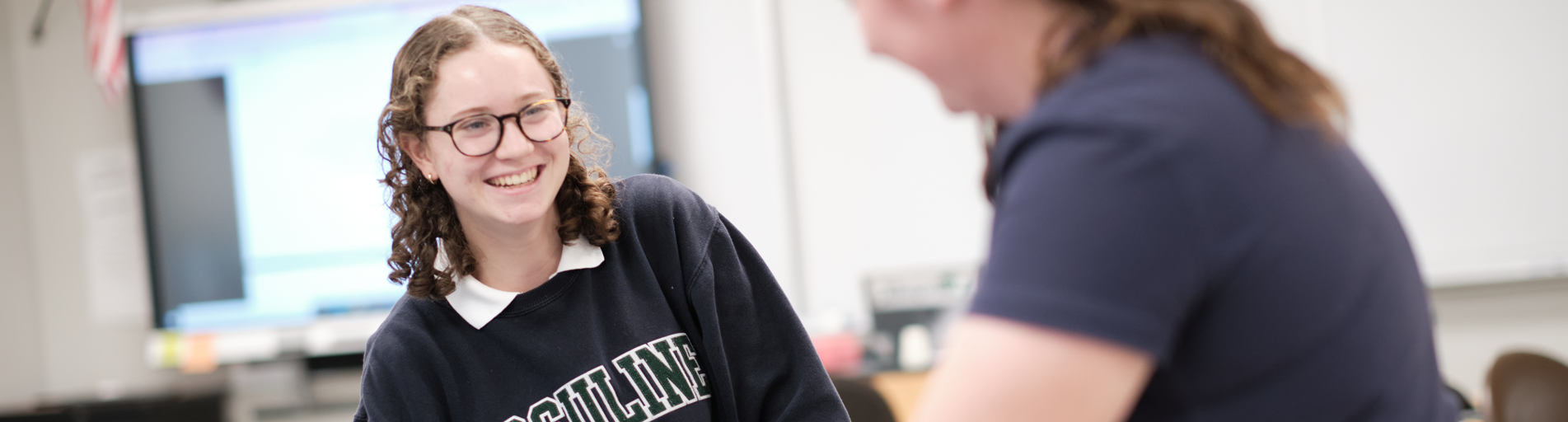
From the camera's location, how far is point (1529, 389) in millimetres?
1859

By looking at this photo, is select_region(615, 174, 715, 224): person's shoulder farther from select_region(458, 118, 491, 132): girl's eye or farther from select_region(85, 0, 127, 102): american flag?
select_region(85, 0, 127, 102): american flag

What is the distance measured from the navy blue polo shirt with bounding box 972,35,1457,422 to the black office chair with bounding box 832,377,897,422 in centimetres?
131

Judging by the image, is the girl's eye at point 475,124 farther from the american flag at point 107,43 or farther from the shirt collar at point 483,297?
the american flag at point 107,43

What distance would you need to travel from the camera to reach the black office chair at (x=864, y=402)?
1819 mm

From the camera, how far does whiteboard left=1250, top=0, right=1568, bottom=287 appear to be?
2.61 meters

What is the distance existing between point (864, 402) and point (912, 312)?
3.25 ft

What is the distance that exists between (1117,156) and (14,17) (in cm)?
400

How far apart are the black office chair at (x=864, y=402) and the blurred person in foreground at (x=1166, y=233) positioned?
1.29 metres

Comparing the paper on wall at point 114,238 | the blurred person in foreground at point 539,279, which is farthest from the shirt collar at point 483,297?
the paper on wall at point 114,238

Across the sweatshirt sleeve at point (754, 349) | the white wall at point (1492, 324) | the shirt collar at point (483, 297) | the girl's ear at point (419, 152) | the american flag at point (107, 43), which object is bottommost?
the white wall at point (1492, 324)

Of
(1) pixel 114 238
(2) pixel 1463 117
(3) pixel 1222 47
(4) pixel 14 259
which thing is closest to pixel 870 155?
(2) pixel 1463 117

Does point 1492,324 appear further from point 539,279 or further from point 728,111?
point 539,279

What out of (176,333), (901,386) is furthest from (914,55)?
(176,333)

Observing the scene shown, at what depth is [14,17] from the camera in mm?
3266
